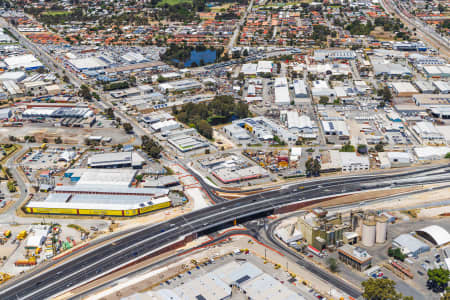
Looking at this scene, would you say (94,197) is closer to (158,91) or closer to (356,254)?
(356,254)

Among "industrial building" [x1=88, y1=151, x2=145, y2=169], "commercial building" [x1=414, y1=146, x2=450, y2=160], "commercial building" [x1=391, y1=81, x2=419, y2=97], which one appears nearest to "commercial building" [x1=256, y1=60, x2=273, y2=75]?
"commercial building" [x1=391, y1=81, x2=419, y2=97]

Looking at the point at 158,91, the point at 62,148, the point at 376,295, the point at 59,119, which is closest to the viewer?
the point at 376,295

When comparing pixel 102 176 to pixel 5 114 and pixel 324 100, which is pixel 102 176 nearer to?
pixel 5 114

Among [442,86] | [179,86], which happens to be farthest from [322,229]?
[442,86]

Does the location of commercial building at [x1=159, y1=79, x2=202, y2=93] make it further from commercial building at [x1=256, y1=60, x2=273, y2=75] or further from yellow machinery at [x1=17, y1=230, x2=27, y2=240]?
yellow machinery at [x1=17, y1=230, x2=27, y2=240]

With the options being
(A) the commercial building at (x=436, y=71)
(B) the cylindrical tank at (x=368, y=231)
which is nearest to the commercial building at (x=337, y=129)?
(B) the cylindrical tank at (x=368, y=231)

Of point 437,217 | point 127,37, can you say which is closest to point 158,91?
point 127,37
